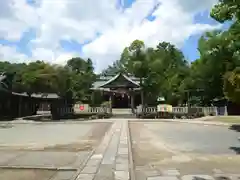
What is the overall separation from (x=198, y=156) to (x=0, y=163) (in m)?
6.33

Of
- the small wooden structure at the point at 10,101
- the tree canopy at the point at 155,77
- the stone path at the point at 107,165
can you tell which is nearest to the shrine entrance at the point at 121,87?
the tree canopy at the point at 155,77

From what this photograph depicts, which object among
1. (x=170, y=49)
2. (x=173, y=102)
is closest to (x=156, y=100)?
(x=173, y=102)

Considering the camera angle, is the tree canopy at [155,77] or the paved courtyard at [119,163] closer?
the paved courtyard at [119,163]

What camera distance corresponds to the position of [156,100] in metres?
47.7

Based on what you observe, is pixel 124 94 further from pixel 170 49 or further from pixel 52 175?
pixel 52 175

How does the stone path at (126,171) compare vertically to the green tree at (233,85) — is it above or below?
below

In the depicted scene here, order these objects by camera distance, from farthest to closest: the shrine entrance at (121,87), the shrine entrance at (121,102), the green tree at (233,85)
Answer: the shrine entrance at (121,102) < the shrine entrance at (121,87) < the green tree at (233,85)

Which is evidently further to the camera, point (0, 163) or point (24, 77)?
point (24, 77)

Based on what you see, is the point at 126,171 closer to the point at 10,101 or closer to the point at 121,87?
the point at 10,101

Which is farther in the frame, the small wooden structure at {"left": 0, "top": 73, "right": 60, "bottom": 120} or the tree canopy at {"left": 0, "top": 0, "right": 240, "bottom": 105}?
the small wooden structure at {"left": 0, "top": 73, "right": 60, "bottom": 120}

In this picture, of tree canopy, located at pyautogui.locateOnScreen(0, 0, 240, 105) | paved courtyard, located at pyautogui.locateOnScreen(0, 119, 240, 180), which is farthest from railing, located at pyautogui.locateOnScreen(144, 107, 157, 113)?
paved courtyard, located at pyautogui.locateOnScreen(0, 119, 240, 180)

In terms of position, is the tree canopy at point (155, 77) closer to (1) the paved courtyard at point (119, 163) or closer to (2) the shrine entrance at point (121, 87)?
(2) the shrine entrance at point (121, 87)

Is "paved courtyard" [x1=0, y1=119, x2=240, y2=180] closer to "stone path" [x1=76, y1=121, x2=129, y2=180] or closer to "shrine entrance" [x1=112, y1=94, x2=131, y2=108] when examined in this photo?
"stone path" [x1=76, y1=121, x2=129, y2=180]

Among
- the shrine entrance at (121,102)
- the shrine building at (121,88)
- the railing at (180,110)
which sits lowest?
the railing at (180,110)
